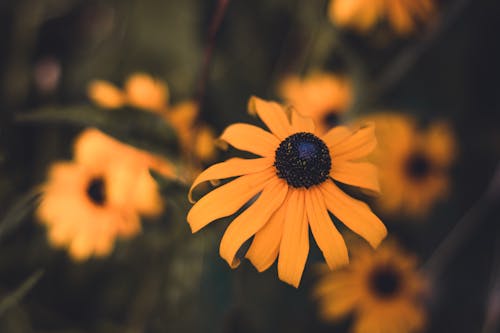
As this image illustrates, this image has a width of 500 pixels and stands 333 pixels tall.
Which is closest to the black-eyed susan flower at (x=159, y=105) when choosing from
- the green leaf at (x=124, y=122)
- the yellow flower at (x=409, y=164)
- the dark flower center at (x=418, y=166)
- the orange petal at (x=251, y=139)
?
the green leaf at (x=124, y=122)

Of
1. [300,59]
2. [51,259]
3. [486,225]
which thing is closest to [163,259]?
[51,259]

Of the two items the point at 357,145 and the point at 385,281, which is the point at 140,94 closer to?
the point at 357,145

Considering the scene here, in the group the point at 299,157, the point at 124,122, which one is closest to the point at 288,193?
the point at 299,157

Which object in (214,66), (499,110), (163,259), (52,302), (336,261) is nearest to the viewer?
(336,261)

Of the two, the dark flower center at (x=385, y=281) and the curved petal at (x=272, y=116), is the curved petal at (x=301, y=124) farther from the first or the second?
the dark flower center at (x=385, y=281)

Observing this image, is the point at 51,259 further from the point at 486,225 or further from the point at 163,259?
the point at 486,225

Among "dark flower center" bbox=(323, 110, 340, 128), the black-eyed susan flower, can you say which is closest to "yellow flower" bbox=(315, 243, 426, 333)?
"dark flower center" bbox=(323, 110, 340, 128)
